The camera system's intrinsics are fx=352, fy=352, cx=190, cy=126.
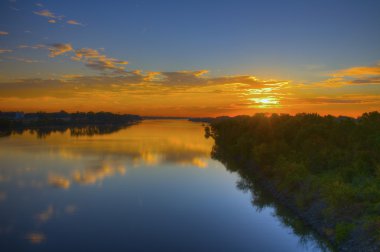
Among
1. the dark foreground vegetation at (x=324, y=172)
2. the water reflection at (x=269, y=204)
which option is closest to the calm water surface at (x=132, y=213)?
the water reflection at (x=269, y=204)

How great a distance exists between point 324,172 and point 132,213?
14.8 m

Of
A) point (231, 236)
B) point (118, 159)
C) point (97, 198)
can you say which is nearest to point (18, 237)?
point (97, 198)

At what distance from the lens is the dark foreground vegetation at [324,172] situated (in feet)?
57.4

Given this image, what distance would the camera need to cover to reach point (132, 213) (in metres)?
23.6

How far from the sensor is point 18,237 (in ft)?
61.3

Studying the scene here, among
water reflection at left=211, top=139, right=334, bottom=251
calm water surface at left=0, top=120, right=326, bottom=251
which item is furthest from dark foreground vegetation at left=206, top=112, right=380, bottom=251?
calm water surface at left=0, top=120, right=326, bottom=251

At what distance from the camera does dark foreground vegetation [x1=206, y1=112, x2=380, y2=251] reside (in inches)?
689

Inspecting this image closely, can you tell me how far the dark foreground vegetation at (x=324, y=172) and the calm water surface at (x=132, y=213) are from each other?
5.69 ft

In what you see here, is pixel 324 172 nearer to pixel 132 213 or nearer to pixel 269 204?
Answer: pixel 269 204

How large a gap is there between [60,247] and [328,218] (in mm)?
14177

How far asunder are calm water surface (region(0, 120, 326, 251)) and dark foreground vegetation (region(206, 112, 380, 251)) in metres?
1.73

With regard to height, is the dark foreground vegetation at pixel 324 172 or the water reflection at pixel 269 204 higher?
the dark foreground vegetation at pixel 324 172

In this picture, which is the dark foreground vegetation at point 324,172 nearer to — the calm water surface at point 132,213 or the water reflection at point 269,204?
the water reflection at point 269,204

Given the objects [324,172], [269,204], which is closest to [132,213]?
[269,204]
